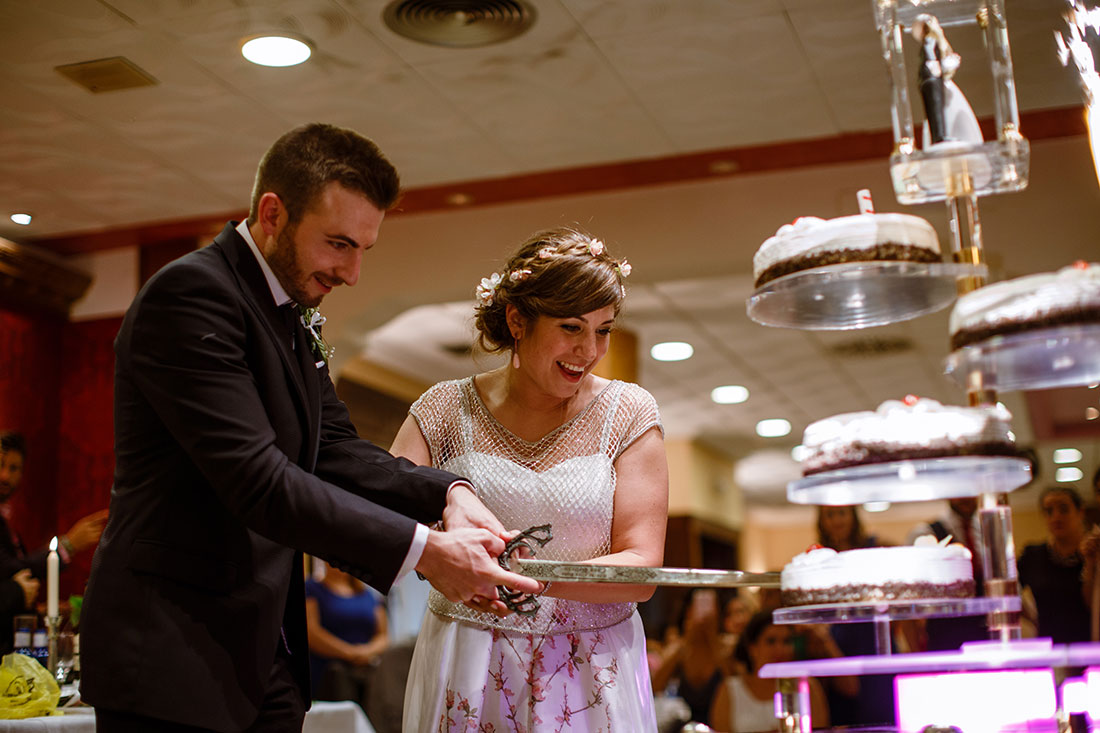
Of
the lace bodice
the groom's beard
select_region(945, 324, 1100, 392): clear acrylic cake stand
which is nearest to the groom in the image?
the groom's beard

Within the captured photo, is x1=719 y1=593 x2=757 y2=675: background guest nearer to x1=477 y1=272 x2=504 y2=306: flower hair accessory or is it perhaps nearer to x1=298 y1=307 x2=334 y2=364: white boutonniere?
x1=477 y1=272 x2=504 y2=306: flower hair accessory

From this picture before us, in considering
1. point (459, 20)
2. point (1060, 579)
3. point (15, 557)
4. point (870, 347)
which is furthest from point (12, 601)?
point (870, 347)

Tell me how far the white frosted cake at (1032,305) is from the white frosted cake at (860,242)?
0.16 meters

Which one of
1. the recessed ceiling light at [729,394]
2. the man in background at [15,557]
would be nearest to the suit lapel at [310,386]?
the man in background at [15,557]

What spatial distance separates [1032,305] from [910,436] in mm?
243

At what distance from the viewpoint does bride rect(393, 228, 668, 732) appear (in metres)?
2.17

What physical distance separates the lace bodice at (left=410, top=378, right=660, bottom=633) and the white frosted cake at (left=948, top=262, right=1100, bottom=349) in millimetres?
911

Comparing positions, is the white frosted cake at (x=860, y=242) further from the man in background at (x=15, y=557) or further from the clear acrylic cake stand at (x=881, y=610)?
the man in background at (x=15, y=557)

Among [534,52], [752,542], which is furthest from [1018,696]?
[752,542]

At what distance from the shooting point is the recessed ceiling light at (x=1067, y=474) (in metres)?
15.0

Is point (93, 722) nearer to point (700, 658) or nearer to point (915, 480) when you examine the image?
point (915, 480)

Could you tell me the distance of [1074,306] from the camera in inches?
57.8

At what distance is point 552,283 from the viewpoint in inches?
93.3

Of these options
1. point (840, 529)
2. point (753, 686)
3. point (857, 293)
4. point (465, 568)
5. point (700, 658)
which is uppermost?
point (857, 293)
